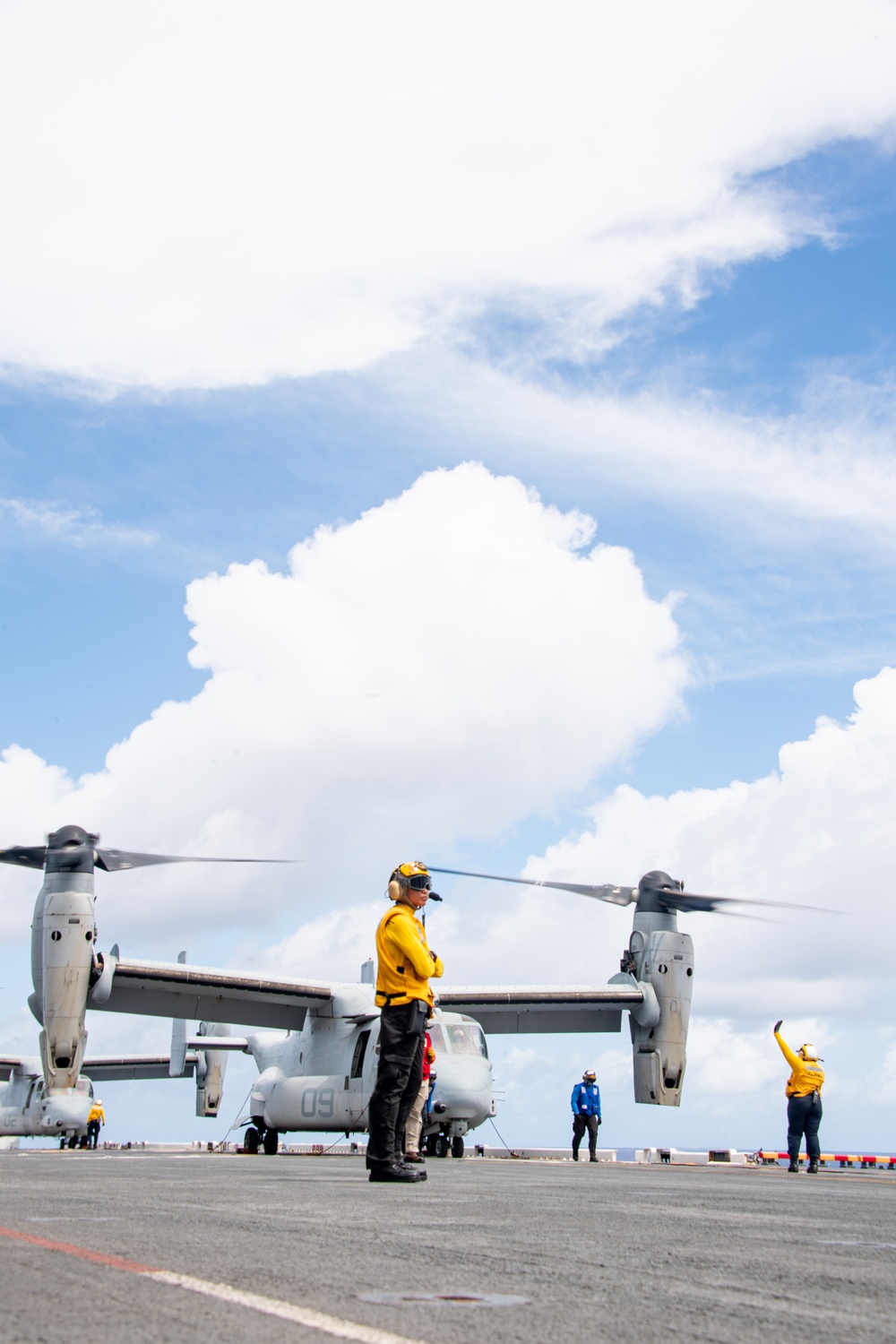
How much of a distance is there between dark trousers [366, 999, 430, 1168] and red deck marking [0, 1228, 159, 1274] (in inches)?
137

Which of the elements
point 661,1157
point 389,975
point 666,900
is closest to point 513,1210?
point 389,975

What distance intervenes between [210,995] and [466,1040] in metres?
9.98

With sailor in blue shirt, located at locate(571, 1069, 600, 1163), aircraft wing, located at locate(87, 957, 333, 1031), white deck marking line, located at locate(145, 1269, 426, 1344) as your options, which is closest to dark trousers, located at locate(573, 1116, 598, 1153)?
sailor in blue shirt, located at locate(571, 1069, 600, 1163)

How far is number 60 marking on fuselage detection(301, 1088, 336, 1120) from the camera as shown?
26219 millimetres

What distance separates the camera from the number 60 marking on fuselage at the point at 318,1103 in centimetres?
2622

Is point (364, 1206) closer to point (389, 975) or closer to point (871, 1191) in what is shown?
point (389, 975)

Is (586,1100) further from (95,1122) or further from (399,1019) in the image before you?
(95,1122)

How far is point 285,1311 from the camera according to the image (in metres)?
3.38

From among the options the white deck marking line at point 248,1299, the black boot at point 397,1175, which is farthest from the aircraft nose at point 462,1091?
the white deck marking line at point 248,1299

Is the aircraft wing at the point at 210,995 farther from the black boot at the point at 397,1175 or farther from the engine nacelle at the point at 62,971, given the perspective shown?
the black boot at the point at 397,1175

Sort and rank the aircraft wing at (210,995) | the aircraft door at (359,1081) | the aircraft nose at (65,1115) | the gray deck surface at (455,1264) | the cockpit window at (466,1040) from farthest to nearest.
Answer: the aircraft nose at (65,1115) < the aircraft wing at (210,995) < the aircraft door at (359,1081) < the cockpit window at (466,1040) < the gray deck surface at (455,1264)

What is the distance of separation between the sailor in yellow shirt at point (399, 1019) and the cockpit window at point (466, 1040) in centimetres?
1552

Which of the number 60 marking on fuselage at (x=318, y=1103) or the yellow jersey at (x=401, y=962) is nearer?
the yellow jersey at (x=401, y=962)

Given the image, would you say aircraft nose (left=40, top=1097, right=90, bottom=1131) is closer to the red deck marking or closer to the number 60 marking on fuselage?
the number 60 marking on fuselage
